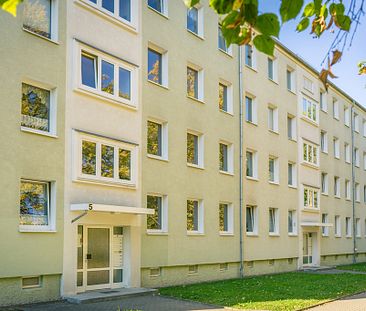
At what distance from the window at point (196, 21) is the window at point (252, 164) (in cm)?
660

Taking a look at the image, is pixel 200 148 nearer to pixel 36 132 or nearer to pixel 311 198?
pixel 36 132

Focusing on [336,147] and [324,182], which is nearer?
[324,182]

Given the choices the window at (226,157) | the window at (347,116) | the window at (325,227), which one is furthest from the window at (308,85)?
the window at (226,157)

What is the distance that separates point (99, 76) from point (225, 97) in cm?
921

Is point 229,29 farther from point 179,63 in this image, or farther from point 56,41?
point 179,63

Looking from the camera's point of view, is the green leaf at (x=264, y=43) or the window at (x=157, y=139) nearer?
the green leaf at (x=264, y=43)

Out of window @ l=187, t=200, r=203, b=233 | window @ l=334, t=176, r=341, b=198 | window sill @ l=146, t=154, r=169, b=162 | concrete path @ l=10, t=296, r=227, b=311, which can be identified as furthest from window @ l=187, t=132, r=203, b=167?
window @ l=334, t=176, r=341, b=198

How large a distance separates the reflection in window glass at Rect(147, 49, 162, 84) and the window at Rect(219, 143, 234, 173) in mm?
5229

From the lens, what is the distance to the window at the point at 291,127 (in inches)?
1284

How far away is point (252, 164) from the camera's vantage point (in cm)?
2798

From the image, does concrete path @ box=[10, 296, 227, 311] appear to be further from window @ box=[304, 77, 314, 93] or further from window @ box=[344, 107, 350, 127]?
window @ box=[344, 107, 350, 127]

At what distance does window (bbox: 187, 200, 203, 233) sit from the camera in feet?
74.2

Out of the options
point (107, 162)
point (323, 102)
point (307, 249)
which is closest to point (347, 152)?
point (323, 102)

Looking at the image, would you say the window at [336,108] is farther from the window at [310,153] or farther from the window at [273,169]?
the window at [273,169]
